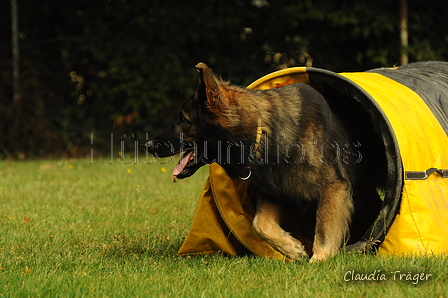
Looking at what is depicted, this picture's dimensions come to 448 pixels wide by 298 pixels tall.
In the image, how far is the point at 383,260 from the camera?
3.49 m

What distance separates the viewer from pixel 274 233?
13.0 ft

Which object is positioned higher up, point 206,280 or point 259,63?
point 259,63

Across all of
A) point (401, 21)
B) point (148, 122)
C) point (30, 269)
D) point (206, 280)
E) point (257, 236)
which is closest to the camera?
point (206, 280)

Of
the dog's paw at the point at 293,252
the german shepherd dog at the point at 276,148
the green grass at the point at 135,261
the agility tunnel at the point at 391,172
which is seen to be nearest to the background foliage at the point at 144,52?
the green grass at the point at 135,261

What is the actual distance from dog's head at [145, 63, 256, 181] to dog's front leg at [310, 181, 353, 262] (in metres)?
0.76

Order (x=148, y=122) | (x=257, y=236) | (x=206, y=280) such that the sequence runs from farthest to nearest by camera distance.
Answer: (x=148, y=122) < (x=257, y=236) < (x=206, y=280)

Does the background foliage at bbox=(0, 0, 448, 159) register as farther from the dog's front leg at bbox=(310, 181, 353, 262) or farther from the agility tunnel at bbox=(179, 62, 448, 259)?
the dog's front leg at bbox=(310, 181, 353, 262)

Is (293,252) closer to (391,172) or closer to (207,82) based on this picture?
(391,172)

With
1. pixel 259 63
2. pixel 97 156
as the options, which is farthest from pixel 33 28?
pixel 259 63

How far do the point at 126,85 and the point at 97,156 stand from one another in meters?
1.49

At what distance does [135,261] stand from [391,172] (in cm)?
184

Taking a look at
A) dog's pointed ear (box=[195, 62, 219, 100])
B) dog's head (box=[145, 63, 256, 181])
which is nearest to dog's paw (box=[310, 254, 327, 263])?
dog's head (box=[145, 63, 256, 181])

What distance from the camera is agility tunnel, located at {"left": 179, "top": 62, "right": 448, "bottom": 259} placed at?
12.0 ft

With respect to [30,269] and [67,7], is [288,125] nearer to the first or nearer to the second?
[30,269]
